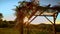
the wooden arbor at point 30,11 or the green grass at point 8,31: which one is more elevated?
the wooden arbor at point 30,11

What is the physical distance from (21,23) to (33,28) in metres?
0.44

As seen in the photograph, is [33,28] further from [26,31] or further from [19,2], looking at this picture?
[19,2]

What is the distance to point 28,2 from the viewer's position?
4.29 meters

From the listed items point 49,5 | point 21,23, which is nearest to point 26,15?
point 21,23

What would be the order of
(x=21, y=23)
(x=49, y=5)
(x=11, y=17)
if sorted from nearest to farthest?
1. (x=49, y=5)
2. (x=21, y=23)
3. (x=11, y=17)

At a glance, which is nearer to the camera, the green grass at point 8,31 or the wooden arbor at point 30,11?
the wooden arbor at point 30,11

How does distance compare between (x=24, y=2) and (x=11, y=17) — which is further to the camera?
(x=11, y=17)

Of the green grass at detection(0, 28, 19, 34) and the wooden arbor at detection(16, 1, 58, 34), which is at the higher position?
the wooden arbor at detection(16, 1, 58, 34)

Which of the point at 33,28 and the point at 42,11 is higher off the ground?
the point at 42,11

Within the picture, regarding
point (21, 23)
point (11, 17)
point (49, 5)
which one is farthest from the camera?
point (11, 17)

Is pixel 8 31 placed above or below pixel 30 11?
below

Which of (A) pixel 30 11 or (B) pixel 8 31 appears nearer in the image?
(A) pixel 30 11

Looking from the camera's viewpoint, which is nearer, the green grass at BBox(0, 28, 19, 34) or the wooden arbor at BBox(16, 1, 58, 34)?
the wooden arbor at BBox(16, 1, 58, 34)

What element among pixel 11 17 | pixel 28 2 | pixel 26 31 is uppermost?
pixel 28 2
